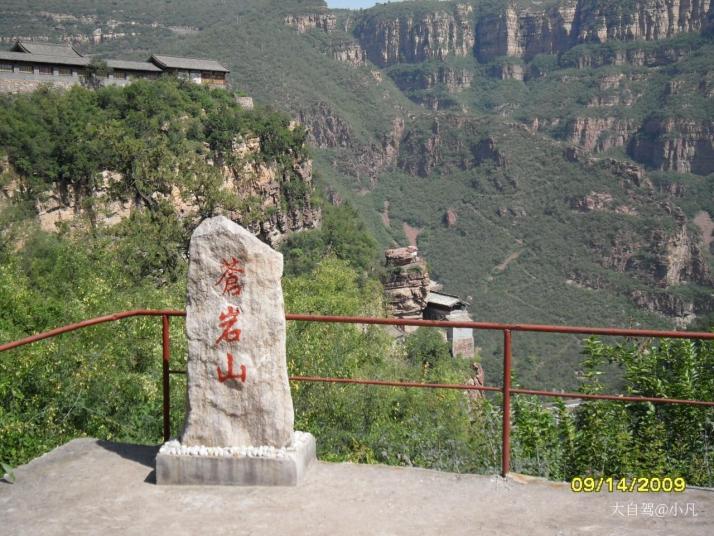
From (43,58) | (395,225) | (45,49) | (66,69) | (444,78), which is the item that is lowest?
(395,225)

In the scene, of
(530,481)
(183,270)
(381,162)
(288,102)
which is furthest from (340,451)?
(381,162)

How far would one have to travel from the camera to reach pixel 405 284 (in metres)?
40.4

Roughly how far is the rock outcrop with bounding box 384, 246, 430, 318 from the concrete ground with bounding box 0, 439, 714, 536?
112 feet

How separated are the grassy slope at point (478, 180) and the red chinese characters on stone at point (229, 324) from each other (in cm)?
4514

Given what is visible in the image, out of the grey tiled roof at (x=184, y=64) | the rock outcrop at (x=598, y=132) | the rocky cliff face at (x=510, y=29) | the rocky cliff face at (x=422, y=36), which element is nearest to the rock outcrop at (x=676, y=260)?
the rock outcrop at (x=598, y=132)

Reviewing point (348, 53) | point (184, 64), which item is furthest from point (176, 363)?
point (348, 53)

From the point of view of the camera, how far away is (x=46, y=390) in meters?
8.91

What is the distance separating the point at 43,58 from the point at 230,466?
40840 millimetres

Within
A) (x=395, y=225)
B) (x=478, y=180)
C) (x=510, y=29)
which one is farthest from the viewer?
(x=510, y=29)

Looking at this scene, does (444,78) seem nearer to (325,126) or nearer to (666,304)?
(325,126)

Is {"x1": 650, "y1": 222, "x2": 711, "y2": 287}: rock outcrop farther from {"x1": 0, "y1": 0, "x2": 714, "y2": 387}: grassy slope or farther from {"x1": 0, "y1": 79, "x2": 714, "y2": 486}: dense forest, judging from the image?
{"x1": 0, "y1": 79, "x2": 714, "y2": 486}: dense forest

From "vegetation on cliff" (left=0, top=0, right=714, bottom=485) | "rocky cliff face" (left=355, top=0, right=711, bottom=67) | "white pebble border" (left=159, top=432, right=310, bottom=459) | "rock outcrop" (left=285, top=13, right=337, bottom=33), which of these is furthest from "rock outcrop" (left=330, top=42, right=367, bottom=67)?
"white pebble border" (left=159, top=432, right=310, bottom=459)

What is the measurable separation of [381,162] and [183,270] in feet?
324

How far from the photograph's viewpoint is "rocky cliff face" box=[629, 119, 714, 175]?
10919 cm
